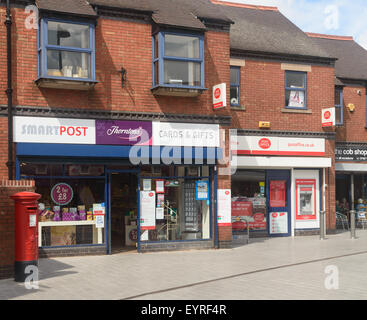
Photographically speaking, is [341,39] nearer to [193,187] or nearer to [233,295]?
[193,187]

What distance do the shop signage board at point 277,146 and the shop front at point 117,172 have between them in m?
2.91

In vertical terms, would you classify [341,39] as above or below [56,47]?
above

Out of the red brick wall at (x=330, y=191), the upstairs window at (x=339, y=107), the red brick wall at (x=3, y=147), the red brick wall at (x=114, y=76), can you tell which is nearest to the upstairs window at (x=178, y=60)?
the red brick wall at (x=114, y=76)

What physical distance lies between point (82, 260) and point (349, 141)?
1264cm

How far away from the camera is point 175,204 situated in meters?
15.1

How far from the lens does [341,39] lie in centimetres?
2498

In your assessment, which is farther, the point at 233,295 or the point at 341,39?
the point at 341,39

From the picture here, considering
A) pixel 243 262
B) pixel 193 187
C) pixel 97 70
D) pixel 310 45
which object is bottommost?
pixel 243 262

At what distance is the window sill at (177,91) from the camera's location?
47.3ft

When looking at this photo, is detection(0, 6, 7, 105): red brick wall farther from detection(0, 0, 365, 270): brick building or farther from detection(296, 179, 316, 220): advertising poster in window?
detection(296, 179, 316, 220): advertising poster in window

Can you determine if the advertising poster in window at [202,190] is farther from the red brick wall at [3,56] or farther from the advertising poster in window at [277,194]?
the red brick wall at [3,56]

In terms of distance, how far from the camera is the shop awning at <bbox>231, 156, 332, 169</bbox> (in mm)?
18172
